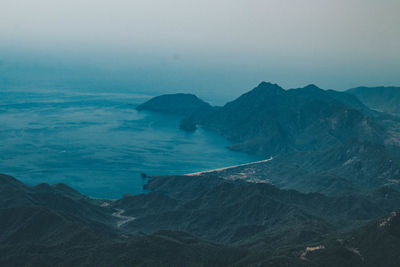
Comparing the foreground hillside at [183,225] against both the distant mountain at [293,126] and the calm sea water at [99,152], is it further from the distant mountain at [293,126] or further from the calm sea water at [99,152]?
the distant mountain at [293,126]

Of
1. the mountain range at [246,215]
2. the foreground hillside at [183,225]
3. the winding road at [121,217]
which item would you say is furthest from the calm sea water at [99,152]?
the foreground hillside at [183,225]

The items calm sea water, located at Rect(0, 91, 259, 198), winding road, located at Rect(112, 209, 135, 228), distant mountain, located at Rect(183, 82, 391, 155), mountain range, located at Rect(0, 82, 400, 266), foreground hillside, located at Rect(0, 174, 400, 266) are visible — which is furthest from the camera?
distant mountain, located at Rect(183, 82, 391, 155)

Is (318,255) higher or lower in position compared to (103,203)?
higher

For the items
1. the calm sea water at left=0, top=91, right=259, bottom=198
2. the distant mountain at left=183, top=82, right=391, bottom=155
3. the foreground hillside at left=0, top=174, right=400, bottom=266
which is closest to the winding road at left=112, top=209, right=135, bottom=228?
the foreground hillside at left=0, top=174, right=400, bottom=266

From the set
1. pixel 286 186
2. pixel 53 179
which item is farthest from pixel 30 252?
pixel 286 186

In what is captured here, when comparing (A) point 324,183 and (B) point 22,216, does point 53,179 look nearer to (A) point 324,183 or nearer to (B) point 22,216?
(B) point 22,216

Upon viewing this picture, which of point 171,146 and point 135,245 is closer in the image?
point 135,245

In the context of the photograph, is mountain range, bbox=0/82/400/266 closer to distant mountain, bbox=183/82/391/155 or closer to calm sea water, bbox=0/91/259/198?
distant mountain, bbox=183/82/391/155
